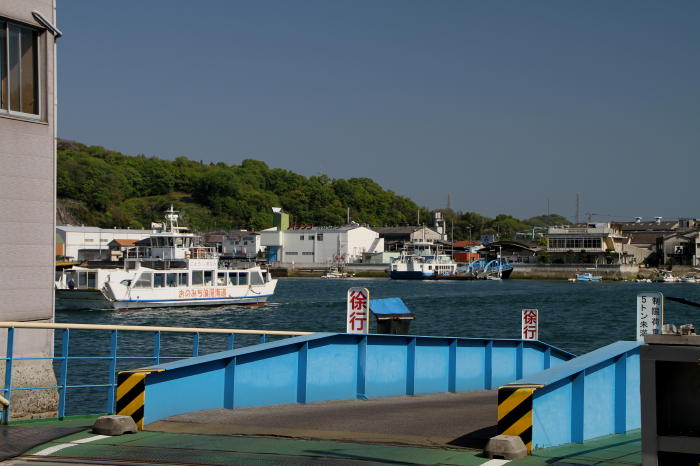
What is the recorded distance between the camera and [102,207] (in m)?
183

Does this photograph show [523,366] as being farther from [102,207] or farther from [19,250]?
Answer: [102,207]

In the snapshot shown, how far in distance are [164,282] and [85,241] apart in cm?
6808

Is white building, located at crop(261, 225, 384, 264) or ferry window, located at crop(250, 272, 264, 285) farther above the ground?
white building, located at crop(261, 225, 384, 264)

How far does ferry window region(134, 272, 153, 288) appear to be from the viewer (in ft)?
204

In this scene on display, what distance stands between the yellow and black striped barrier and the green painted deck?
321 millimetres

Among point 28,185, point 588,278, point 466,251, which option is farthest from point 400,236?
point 28,185

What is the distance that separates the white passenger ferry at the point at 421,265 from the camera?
453 ft

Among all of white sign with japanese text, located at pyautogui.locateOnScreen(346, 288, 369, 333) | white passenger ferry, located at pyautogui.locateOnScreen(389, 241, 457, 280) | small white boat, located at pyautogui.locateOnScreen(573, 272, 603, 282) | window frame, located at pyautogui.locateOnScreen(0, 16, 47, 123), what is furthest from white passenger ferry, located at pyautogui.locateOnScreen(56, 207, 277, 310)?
small white boat, located at pyautogui.locateOnScreen(573, 272, 603, 282)

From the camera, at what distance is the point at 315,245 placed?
502 feet

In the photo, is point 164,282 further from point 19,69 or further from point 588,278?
point 588,278

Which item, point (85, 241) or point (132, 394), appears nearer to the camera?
point (132, 394)

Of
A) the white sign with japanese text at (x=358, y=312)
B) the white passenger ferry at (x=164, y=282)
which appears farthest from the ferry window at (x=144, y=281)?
the white sign with japanese text at (x=358, y=312)

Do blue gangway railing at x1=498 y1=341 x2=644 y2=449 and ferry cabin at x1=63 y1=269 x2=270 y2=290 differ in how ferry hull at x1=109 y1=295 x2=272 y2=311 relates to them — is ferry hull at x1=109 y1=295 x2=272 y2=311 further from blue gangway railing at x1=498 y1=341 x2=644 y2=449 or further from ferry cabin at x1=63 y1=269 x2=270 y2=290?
blue gangway railing at x1=498 y1=341 x2=644 y2=449

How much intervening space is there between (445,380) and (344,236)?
13691cm
